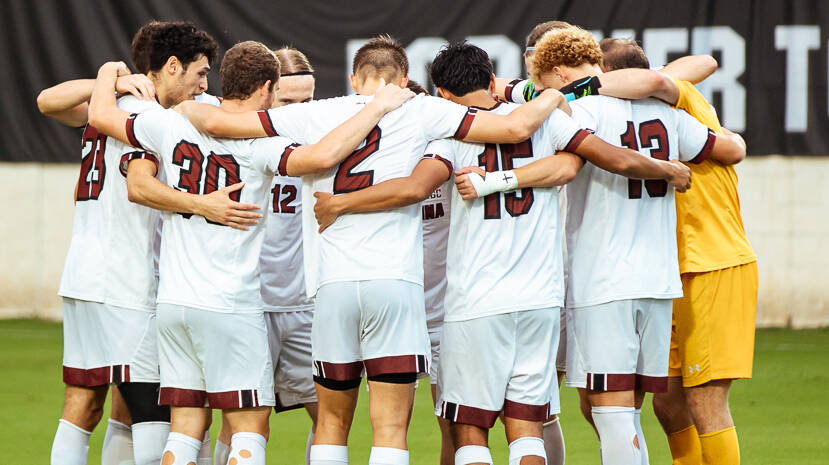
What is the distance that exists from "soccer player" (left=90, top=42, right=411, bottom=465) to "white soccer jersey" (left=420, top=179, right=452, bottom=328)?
0.97m

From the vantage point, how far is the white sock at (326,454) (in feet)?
13.1

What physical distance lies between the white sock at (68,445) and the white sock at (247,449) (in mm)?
800

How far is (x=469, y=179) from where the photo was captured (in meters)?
3.94

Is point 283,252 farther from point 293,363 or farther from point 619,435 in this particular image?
point 619,435

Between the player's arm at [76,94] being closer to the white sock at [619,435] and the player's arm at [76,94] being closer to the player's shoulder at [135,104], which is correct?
the player's shoulder at [135,104]

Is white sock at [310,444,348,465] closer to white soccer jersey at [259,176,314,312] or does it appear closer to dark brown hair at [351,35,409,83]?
white soccer jersey at [259,176,314,312]

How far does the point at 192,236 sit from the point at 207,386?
23.3 inches

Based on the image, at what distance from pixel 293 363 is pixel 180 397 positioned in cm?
82

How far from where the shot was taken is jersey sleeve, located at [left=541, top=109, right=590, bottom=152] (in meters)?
4.04

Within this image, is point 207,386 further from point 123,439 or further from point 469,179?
point 469,179

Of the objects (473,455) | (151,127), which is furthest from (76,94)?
(473,455)

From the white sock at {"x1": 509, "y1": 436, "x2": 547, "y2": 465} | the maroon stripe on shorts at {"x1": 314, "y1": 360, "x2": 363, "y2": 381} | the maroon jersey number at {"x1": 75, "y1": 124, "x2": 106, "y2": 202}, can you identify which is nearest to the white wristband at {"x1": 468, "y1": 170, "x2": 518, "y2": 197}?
the maroon stripe on shorts at {"x1": 314, "y1": 360, "x2": 363, "y2": 381}

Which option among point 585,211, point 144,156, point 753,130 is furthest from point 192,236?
point 753,130

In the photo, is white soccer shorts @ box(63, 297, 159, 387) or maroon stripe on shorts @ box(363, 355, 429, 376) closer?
maroon stripe on shorts @ box(363, 355, 429, 376)
